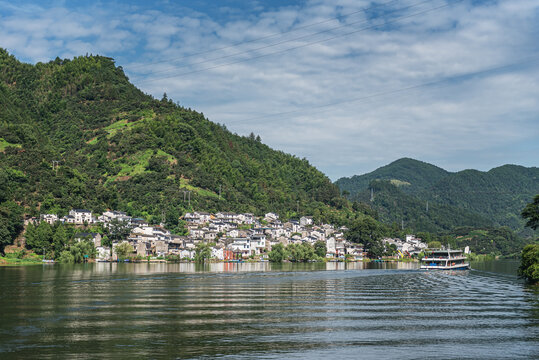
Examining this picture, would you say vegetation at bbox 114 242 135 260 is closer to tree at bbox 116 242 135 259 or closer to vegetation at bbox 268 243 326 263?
tree at bbox 116 242 135 259

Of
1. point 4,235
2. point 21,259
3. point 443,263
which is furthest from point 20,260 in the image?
point 443,263

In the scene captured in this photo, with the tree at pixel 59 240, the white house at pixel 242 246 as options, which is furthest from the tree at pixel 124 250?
the white house at pixel 242 246

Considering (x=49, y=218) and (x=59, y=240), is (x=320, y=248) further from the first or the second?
(x=49, y=218)

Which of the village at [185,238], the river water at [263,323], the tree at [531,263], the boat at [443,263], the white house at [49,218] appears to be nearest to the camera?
the river water at [263,323]

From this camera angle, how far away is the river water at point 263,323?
3066 cm

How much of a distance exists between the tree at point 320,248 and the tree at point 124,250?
64.7m

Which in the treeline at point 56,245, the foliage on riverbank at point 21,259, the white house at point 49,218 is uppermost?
the white house at point 49,218

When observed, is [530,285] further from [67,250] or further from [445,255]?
[67,250]

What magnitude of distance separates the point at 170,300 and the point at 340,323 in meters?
19.2

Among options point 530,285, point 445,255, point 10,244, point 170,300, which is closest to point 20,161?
point 10,244

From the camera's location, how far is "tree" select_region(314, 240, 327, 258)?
18288cm

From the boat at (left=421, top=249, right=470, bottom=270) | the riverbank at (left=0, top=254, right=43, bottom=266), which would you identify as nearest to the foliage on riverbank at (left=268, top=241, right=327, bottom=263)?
the boat at (left=421, top=249, right=470, bottom=270)

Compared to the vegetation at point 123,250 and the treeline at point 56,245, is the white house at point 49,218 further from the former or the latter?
the vegetation at point 123,250

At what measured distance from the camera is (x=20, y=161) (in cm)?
18275
